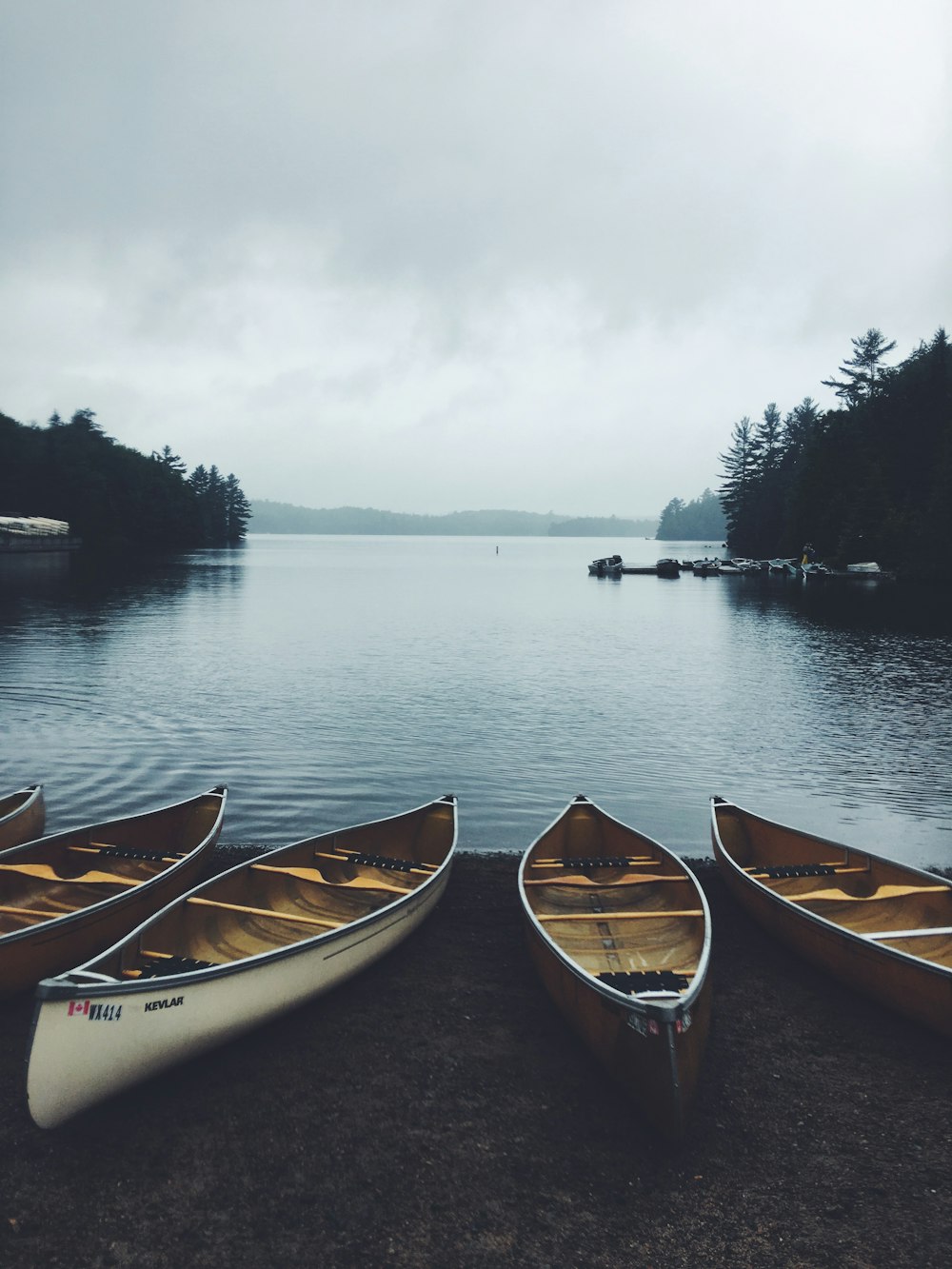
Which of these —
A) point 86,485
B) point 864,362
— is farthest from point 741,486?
point 86,485

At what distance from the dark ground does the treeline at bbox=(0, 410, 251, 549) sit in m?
157

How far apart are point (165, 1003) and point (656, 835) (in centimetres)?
1116

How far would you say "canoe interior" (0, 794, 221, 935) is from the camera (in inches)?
385

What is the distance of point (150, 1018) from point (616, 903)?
6.08 m

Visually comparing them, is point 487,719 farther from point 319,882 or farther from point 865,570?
point 865,570

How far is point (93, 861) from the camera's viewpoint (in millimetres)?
11000

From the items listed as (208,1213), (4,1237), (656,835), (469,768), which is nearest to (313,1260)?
(208,1213)

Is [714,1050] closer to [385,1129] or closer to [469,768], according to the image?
[385,1129]

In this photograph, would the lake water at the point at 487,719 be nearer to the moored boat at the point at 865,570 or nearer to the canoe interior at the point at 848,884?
the canoe interior at the point at 848,884

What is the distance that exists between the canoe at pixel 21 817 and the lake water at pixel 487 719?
2621 mm

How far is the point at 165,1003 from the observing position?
271 inches

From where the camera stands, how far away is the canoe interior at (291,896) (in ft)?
26.6

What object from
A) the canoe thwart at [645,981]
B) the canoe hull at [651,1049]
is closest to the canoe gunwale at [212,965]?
the canoe hull at [651,1049]

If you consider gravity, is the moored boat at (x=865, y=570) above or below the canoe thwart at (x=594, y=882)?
above
